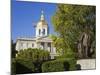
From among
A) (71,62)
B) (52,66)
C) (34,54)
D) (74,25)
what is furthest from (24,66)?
(74,25)

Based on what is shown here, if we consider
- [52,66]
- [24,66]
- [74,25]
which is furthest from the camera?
[74,25]

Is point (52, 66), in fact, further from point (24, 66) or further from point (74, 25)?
point (74, 25)

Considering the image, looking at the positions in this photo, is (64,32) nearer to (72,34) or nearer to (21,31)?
(72,34)

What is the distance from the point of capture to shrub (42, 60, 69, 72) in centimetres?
308

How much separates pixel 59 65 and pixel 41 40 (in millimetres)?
446

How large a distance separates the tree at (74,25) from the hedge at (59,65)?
0.15 meters

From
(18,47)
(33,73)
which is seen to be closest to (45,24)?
(18,47)

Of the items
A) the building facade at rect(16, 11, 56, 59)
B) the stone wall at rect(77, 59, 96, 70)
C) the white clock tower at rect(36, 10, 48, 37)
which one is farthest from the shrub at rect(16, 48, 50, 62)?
the stone wall at rect(77, 59, 96, 70)

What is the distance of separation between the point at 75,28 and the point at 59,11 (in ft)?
1.14

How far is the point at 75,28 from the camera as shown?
10.6 ft

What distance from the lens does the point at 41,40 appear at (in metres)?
3.07

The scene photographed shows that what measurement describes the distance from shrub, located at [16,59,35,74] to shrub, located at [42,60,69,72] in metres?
0.17

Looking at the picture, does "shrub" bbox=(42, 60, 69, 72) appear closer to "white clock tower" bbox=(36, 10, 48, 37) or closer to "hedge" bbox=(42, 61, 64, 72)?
"hedge" bbox=(42, 61, 64, 72)

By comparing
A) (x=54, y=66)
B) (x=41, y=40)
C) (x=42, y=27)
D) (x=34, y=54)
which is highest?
(x=42, y=27)
